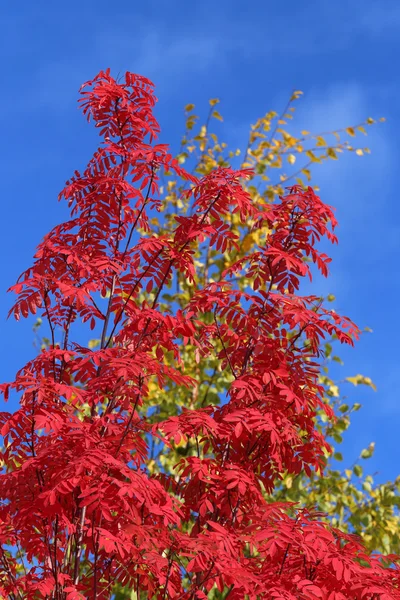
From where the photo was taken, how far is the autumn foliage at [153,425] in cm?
333

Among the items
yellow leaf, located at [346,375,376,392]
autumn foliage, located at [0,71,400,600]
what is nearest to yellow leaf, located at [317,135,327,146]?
yellow leaf, located at [346,375,376,392]

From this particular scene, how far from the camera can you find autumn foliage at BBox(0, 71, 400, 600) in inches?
131

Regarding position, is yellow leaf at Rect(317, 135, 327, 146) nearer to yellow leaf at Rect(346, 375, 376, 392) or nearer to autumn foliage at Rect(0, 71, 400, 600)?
yellow leaf at Rect(346, 375, 376, 392)

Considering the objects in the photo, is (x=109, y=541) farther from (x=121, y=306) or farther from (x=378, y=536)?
(x=378, y=536)

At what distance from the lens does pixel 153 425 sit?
3.70 m

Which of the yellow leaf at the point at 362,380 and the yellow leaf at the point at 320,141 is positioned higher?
the yellow leaf at the point at 320,141

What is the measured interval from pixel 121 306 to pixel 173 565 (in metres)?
1.38

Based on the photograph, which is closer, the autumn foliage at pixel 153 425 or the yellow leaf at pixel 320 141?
the autumn foliage at pixel 153 425

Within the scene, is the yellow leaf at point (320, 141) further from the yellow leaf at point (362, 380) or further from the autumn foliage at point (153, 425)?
the autumn foliage at point (153, 425)

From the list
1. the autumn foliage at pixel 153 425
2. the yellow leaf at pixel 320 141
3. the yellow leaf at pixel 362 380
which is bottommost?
the autumn foliage at pixel 153 425

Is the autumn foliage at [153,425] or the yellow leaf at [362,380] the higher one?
the yellow leaf at [362,380]

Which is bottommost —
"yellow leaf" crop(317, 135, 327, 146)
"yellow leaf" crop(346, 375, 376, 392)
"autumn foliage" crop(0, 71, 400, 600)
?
"autumn foliage" crop(0, 71, 400, 600)

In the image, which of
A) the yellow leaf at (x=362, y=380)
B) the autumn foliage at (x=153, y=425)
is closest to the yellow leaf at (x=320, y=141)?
the yellow leaf at (x=362, y=380)

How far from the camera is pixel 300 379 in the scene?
400cm
